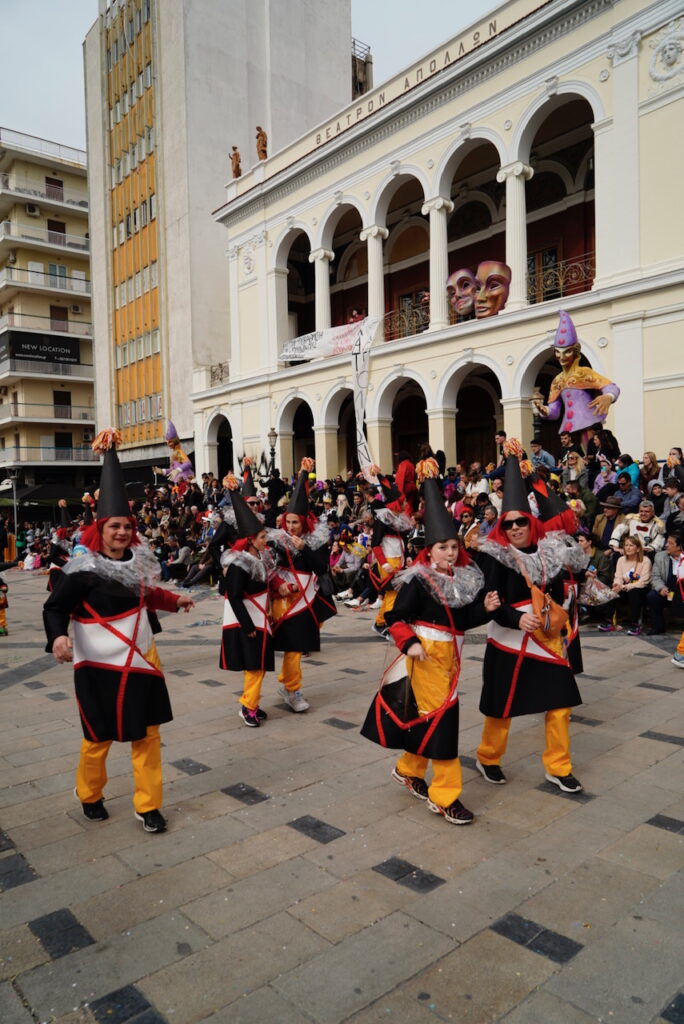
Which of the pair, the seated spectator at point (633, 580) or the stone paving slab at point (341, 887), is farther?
the seated spectator at point (633, 580)

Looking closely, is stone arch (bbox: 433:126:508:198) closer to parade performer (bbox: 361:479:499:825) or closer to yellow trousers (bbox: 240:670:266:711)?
yellow trousers (bbox: 240:670:266:711)

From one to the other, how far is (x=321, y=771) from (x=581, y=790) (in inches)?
69.4

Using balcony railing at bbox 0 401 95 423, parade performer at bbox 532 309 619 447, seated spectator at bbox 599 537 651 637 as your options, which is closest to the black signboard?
balcony railing at bbox 0 401 95 423

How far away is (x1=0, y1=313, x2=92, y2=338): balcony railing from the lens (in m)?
41.5

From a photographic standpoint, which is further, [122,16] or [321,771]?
[122,16]

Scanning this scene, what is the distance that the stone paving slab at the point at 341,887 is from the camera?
107 inches

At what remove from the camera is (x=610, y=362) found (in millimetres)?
15344

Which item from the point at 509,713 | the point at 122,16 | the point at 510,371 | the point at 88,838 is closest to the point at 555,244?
the point at 510,371

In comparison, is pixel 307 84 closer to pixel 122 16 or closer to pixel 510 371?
pixel 122 16

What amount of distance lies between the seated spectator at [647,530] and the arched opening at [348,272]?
18627 millimetres

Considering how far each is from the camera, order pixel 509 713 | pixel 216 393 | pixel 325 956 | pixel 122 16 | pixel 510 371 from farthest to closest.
Answer: pixel 122 16
pixel 216 393
pixel 510 371
pixel 509 713
pixel 325 956

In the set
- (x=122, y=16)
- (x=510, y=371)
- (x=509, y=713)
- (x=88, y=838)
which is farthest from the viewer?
(x=122, y=16)

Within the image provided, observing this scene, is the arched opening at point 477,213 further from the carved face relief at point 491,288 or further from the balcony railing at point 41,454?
the balcony railing at point 41,454

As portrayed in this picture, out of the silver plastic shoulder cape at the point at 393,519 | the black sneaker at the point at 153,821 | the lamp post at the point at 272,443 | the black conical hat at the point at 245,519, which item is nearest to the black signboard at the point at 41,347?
the lamp post at the point at 272,443
